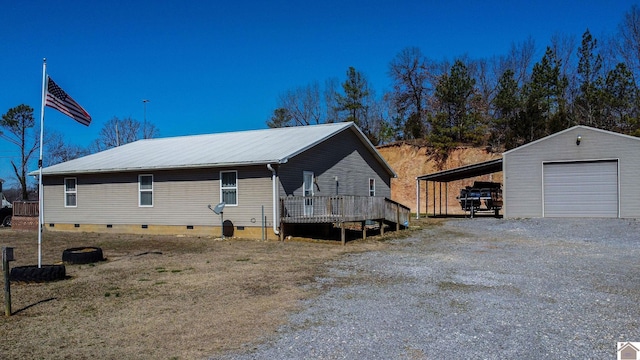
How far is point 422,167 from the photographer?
42.6 metres

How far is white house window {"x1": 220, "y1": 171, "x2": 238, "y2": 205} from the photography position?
17.0 meters

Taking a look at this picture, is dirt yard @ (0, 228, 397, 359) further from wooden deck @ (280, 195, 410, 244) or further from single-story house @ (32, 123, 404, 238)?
single-story house @ (32, 123, 404, 238)

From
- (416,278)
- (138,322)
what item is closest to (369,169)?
(416,278)

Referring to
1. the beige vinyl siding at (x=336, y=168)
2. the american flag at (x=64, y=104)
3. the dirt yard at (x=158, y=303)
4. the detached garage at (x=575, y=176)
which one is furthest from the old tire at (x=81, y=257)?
the detached garage at (x=575, y=176)

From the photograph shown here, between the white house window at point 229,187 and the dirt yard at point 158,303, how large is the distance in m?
3.85

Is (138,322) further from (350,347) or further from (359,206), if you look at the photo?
(359,206)

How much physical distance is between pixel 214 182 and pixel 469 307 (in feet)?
40.3

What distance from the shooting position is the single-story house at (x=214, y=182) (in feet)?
53.7

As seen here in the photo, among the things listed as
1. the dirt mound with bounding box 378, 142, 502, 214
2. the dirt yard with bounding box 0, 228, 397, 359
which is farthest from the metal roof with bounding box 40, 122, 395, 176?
the dirt mound with bounding box 378, 142, 502, 214

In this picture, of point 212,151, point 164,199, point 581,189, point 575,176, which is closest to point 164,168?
point 164,199

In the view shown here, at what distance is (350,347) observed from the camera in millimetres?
5191

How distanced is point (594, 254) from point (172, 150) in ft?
55.9

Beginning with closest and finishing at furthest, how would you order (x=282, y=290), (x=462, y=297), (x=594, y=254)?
(x=462, y=297), (x=282, y=290), (x=594, y=254)

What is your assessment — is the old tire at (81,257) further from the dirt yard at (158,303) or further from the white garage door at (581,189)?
the white garage door at (581,189)
